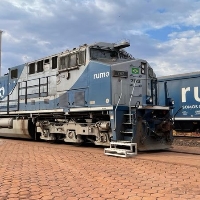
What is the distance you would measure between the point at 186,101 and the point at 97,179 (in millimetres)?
11092

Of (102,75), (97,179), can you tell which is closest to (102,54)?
(102,75)

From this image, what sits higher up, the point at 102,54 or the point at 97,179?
the point at 102,54

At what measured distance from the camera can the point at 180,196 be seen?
163 inches

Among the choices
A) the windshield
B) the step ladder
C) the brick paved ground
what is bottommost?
the brick paved ground

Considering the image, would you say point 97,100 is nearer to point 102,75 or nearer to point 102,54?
point 102,75

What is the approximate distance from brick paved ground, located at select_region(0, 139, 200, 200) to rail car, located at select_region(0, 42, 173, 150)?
1.93m

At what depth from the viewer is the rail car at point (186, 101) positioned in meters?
14.8

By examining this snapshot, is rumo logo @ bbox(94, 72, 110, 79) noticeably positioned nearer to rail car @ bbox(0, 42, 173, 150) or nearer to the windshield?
rail car @ bbox(0, 42, 173, 150)

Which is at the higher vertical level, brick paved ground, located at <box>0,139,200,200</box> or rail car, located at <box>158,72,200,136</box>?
rail car, located at <box>158,72,200,136</box>

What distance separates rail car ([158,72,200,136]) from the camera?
1481cm

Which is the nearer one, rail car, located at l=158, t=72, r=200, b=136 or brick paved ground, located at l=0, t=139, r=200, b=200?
brick paved ground, located at l=0, t=139, r=200, b=200

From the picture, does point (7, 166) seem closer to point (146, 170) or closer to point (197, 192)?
point (146, 170)

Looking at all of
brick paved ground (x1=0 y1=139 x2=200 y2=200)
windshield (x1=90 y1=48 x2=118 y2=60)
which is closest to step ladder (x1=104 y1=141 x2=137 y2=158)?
brick paved ground (x1=0 y1=139 x2=200 y2=200)

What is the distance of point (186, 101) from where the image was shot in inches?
599
